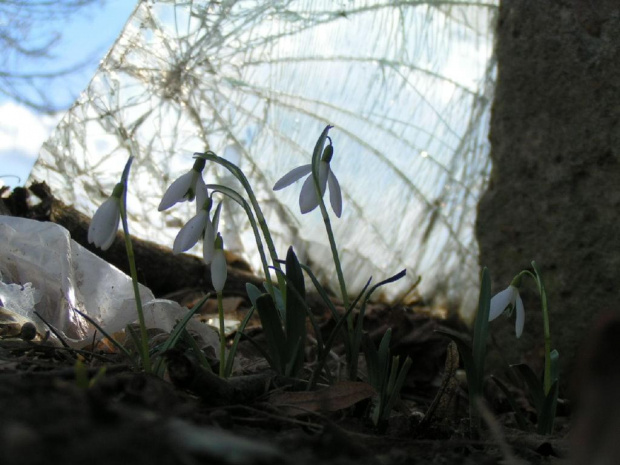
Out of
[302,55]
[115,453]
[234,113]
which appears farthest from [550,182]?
[115,453]

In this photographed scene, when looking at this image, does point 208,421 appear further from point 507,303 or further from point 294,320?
point 507,303

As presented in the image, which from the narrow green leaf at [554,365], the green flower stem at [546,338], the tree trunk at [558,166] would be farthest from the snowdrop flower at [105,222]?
the tree trunk at [558,166]

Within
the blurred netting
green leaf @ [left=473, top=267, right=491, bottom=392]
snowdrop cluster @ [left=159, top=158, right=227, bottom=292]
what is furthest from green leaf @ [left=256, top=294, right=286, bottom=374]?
the blurred netting

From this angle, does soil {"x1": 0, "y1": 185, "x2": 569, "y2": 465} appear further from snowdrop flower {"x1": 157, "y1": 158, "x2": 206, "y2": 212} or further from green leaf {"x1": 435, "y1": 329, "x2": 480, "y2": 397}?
snowdrop flower {"x1": 157, "y1": 158, "x2": 206, "y2": 212}

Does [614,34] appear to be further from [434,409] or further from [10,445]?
[10,445]

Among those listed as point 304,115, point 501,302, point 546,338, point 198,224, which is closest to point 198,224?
point 198,224

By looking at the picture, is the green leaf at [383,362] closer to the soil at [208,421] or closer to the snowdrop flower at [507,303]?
the soil at [208,421]
